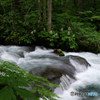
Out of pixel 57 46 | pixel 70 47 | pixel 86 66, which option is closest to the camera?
pixel 86 66

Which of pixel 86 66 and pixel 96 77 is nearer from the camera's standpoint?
pixel 96 77

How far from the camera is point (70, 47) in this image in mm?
9602

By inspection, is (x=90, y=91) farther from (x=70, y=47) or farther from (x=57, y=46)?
(x=57, y=46)

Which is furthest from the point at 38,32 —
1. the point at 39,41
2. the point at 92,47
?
Answer: the point at 92,47

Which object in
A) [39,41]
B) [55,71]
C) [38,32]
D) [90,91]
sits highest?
[38,32]

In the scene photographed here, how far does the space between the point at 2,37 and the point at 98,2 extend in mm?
14817

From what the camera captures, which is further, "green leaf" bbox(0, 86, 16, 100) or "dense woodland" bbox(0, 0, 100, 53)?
"dense woodland" bbox(0, 0, 100, 53)

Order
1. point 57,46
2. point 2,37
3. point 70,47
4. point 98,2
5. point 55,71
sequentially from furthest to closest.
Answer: point 98,2 → point 2,37 → point 57,46 → point 70,47 → point 55,71

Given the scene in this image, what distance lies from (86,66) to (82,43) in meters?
4.14

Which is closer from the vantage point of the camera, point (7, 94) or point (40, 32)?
point (7, 94)

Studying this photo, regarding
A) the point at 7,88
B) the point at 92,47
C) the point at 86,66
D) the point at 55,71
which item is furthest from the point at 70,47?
the point at 7,88

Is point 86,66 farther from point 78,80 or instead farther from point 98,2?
point 98,2

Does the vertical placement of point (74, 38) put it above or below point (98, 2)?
below

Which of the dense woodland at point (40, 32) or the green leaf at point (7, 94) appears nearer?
the green leaf at point (7, 94)
